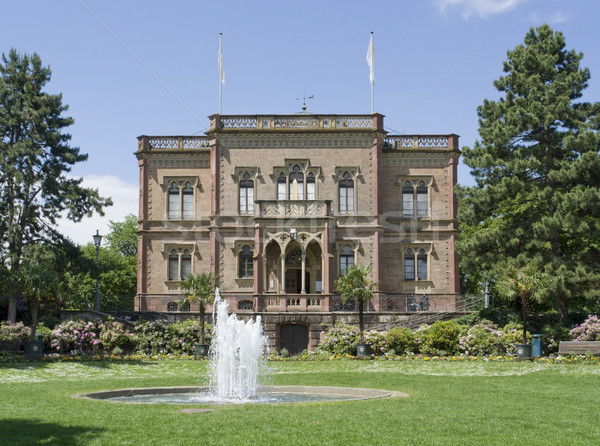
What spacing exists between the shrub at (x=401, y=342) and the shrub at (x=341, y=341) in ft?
6.11

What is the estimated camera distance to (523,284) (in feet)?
107

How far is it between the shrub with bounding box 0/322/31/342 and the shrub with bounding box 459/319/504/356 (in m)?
20.3

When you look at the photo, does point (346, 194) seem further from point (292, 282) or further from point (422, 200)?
point (292, 282)

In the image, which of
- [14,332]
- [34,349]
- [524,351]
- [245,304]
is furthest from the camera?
[245,304]

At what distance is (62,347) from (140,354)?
12.0 feet

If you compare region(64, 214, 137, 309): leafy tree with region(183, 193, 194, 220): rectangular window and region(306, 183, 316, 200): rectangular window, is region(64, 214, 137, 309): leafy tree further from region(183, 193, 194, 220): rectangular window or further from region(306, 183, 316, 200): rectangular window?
region(306, 183, 316, 200): rectangular window

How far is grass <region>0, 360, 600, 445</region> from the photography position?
492 inches

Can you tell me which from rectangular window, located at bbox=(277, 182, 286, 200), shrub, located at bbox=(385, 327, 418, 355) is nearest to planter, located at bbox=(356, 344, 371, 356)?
shrub, located at bbox=(385, 327, 418, 355)

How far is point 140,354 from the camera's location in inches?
1441

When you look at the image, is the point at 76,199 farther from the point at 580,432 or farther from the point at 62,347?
the point at 580,432

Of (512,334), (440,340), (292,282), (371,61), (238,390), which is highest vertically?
(371,61)

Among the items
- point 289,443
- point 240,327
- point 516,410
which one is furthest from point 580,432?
point 240,327

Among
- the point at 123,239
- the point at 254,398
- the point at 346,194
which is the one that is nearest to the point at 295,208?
the point at 346,194

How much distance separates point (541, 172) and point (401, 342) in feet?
39.5
